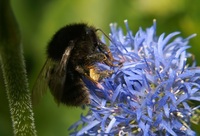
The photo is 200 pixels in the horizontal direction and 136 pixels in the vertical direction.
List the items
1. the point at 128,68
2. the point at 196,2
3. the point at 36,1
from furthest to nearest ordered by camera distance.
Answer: the point at 36,1
the point at 196,2
the point at 128,68

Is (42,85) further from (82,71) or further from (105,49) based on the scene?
(105,49)

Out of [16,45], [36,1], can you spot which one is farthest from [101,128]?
[36,1]

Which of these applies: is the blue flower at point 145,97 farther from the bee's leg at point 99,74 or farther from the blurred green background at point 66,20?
the blurred green background at point 66,20

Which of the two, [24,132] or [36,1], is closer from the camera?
[24,132]

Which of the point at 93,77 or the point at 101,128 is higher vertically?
the point at 93,77

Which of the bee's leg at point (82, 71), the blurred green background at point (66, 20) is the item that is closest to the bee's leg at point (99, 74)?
the bee's leg at point (82, 71)

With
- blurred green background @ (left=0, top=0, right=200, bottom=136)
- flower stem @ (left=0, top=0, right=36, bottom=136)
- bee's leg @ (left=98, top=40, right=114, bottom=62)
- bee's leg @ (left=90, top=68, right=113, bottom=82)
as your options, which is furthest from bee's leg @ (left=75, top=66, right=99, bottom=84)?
blurred green background @ (left=0, top=0, right=200, bottom=136)

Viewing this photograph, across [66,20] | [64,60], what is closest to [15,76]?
[64,60]

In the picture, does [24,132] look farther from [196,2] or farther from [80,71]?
[196,2]
